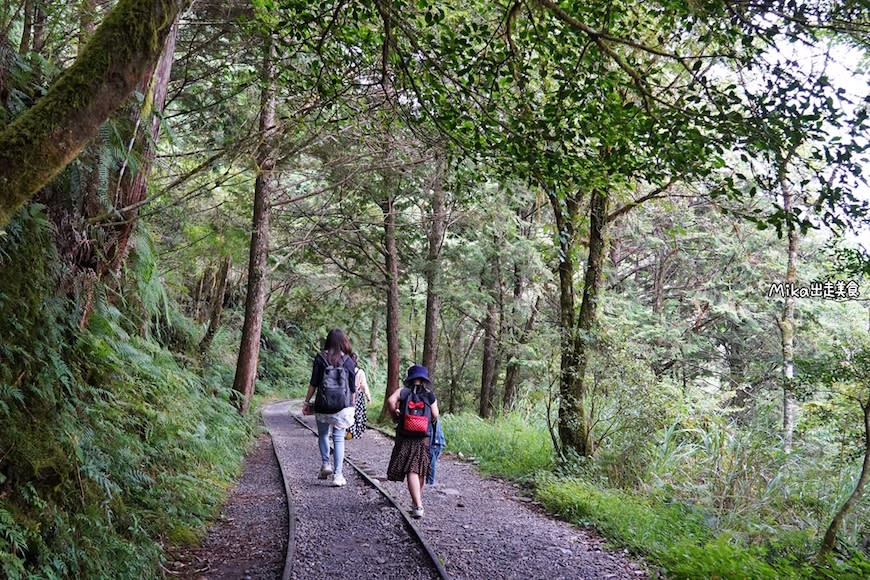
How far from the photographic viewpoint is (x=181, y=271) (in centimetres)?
1541

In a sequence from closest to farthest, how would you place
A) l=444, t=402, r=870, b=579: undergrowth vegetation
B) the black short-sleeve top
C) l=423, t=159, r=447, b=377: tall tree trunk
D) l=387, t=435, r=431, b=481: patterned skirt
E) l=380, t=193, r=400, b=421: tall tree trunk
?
l=444, t=402, r=870, b=579: undergrowth vegetation
l=387, t=435, r=431, b=481: patterned skirt
the black short-sleeve top
l=423, t=159, r=447, b=377: tall tree trunk
l=380, t=193, r=400, b=421: tall tree trunk

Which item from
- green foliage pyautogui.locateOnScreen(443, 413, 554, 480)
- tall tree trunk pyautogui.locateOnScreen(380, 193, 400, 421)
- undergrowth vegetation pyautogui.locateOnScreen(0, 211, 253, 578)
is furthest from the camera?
tall tree trunk pyautogui.locateOnScreen(380, 193, 400, 421)

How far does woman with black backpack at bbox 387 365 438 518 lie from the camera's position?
713cm

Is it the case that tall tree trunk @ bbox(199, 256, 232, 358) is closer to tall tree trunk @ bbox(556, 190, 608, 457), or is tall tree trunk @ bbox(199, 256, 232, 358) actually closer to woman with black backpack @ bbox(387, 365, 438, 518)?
tall tree trunk @ bbox(556, 190, 608, 457)

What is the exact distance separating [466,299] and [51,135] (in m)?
15.9

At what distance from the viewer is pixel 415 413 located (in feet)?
23.7

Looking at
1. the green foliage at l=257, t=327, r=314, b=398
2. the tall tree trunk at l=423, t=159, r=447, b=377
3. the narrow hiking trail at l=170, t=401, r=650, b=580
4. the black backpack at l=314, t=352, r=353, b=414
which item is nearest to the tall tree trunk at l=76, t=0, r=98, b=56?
the black backpack at l=314, t=352, r=353, b=414

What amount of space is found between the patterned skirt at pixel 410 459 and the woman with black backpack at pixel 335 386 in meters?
1.62

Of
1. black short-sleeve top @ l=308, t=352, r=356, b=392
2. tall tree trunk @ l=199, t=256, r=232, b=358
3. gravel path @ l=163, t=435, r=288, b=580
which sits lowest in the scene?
gravel path @ l=163, t=435, r=288, b=580

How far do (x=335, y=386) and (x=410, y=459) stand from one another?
1.89 metres

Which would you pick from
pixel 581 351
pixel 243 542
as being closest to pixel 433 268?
pixel 581 351

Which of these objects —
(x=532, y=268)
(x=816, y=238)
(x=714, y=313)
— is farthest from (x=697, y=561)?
(x=816, y=238)

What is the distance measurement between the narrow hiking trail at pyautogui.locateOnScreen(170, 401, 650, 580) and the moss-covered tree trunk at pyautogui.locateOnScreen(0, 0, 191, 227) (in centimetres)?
366

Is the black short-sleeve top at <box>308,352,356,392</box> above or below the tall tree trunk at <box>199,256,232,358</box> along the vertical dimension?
below
